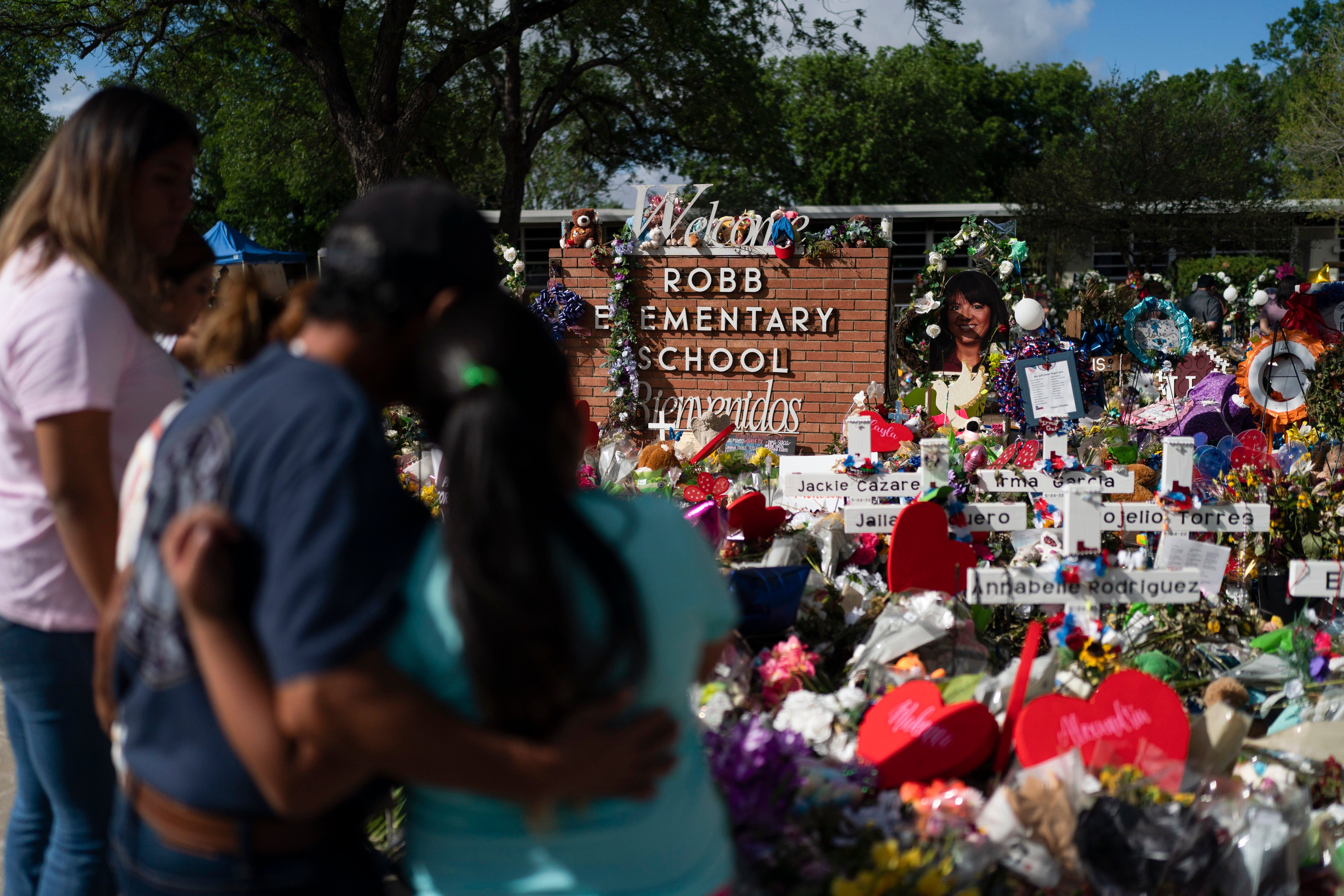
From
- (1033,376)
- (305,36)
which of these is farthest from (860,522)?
(305,36)

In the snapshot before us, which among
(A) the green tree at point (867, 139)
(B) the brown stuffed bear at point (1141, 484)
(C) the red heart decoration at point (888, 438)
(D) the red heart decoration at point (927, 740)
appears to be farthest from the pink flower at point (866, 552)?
(A) the green tree at point (867, 139)

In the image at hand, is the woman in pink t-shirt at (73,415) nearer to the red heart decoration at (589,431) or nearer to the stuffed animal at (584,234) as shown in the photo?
the red heart decoration at (589,431)

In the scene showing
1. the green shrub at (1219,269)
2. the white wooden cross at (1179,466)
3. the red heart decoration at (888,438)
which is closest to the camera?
the white wooden cross at (1179,466)

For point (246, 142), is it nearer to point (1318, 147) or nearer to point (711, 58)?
point (711, 58)

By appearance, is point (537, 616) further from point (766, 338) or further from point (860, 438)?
point (766, 338)

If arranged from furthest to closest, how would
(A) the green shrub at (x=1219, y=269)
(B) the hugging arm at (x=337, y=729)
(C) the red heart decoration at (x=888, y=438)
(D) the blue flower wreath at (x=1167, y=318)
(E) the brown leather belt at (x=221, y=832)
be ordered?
(A) the green shrub at (x=1219, y=269) < (D) the blue flower wreath at (x=1167, y=318) < (C) the red heart decoration at (x=888, y=438) < (E) the brown leather belt at (x=221, y=832) < (B) the hugging arm at (x=337, y=729)

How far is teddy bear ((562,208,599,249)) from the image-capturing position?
748cm

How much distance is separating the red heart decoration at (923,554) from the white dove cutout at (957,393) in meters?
3.37

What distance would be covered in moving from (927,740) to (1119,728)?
1.34 feet

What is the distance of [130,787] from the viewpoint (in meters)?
1.10

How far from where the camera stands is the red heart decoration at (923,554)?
3066mm

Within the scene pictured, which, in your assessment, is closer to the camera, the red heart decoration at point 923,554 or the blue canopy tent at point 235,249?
the red heart decoration at point 923,554

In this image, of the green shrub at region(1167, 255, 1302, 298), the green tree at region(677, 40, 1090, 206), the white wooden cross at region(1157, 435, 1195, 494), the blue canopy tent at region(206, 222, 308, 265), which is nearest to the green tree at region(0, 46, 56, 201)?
the blue canopy tent at region(206, 222, 308, 265)

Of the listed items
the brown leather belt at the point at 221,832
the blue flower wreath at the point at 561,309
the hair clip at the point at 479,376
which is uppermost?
the blue flower wreath at the point at 561,309
